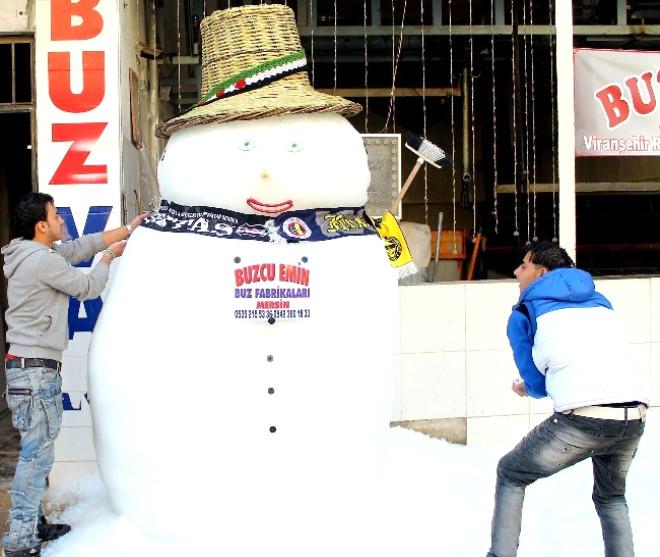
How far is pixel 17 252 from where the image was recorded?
3541 mm

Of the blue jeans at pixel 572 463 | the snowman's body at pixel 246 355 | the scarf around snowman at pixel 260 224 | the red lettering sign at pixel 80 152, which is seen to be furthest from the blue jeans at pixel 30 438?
the blue jeans at pixel 572 463

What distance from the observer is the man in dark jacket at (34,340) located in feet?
11.5

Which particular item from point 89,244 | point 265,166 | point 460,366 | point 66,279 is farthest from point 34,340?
point 460,366

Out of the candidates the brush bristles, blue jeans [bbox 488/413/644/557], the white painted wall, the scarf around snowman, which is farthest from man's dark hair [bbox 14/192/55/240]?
blue jeans [bbox 488/413/644/557]

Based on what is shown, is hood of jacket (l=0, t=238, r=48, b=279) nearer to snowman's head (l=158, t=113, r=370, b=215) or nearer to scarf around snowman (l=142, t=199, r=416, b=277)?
scarf around snowman (l=142, t=199, r=416, b=277)

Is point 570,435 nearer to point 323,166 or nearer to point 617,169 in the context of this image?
point 323,166

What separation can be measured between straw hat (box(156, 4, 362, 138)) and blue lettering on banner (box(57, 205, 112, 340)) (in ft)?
3.52

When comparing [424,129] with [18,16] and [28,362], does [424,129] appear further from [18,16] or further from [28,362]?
[28,362]

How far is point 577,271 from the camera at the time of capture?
3.13 m

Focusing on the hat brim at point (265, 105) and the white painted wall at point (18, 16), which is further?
the white painted wall at point (18, 16)

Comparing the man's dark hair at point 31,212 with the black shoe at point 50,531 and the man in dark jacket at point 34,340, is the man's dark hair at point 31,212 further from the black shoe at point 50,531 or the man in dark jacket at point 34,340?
the black shoe at point 50,531

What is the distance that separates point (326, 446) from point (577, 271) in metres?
1.23

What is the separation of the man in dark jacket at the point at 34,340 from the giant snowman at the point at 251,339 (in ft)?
0.65

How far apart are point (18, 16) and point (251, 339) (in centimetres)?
253
